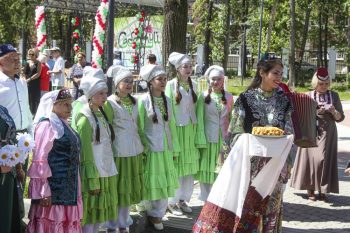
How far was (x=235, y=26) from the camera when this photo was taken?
156ft

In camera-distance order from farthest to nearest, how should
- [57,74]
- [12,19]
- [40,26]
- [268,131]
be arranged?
1. [12,19]
2. [40,26]
3. [57,74]
4. [268,131]

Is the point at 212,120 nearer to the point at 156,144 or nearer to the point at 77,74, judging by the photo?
the point at 156,144

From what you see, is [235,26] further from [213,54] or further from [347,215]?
[347,215]

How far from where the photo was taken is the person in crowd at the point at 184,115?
7.12 m

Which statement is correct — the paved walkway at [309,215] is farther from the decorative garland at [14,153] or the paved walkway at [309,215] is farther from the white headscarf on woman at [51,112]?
the decorative garland at [14,153]

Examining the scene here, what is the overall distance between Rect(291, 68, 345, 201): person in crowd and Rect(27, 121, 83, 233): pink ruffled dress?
4526mm

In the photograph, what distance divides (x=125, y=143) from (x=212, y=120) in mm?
1687

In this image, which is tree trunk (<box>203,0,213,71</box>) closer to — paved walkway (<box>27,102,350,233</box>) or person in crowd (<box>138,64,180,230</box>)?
paved walkway (<box>27,102,350,233</box>)

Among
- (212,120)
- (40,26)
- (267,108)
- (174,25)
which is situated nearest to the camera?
(267,108)

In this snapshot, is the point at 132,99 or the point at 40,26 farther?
the point at 40,26

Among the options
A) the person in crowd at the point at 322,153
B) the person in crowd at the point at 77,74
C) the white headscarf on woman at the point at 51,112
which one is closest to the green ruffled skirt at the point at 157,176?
the white headscarf on woman at the point at 51,112

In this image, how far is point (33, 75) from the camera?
1382 cm

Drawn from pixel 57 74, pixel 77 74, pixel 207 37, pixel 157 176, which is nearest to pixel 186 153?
pixel 157 176

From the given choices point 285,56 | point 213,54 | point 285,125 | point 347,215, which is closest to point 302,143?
point 285,125
